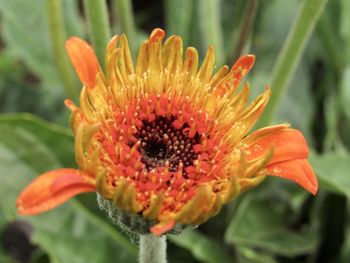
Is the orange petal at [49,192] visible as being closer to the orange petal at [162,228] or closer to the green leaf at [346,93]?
the orange petal at [162,228]

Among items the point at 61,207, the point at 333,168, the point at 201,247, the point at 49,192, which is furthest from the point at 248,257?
the point at 49,192

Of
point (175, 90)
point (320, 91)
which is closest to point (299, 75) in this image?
point (320, 91)

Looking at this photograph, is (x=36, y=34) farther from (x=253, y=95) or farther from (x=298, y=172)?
(x=298, y=172)

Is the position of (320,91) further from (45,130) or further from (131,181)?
(131,181)

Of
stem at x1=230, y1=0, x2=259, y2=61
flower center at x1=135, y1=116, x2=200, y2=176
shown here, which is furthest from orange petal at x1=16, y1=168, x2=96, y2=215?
stem at x1=230, y1=0, x2=259, y2=61

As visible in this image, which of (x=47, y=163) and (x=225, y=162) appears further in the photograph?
(x=47, y=163)

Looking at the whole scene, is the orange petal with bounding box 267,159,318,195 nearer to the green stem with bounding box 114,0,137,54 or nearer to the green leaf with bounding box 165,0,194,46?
the green stem with bounding box 114,0,137,54
